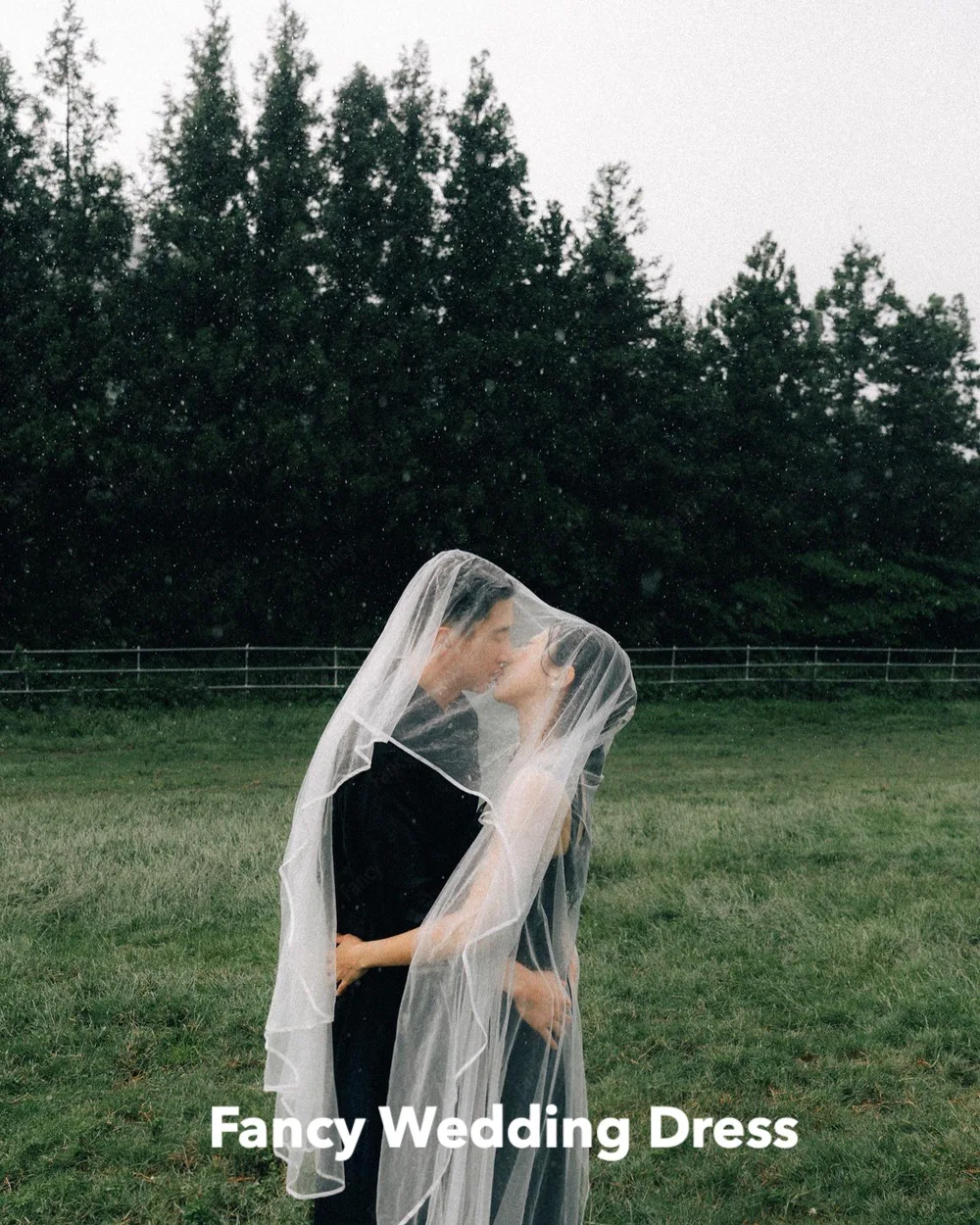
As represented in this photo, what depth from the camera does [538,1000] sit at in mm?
2840

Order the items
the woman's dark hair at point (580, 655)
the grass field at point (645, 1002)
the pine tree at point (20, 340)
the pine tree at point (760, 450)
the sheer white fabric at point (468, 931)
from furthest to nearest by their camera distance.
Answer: the pine tree at point (760, 450) → the pine tree at point (20, 340) → the grass field at point (645, 1002) → the woman's dark hair at point (580, 655) → the sheer white fabric at point (468, 931)

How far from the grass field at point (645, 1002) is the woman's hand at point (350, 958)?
1.68m

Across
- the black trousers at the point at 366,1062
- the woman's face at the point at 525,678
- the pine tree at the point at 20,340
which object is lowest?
the black trousers at the point at 366,1062

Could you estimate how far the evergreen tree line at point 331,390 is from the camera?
1046 inches

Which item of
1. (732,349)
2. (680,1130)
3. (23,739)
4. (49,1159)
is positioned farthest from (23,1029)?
(732,349)

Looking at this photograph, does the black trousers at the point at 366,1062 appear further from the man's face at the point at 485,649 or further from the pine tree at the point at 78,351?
the pine tree at the point at 78,351

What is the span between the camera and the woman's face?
2.90 metres

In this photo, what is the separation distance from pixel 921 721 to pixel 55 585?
60.4 ft

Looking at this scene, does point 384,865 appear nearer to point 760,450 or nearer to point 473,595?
point 473,595

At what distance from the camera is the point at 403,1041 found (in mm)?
2760

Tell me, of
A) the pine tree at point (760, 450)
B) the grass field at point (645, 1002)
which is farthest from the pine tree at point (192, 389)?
the grass field at point (645, 1002)

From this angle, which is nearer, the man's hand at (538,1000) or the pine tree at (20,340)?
the man's hand at (538,1000)

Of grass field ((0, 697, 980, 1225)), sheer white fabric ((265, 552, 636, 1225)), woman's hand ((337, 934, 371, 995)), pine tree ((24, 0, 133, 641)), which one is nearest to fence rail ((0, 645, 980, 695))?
pine tree ((24, 0, 133, 641))

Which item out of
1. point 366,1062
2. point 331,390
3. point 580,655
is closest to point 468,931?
point 366,1062
